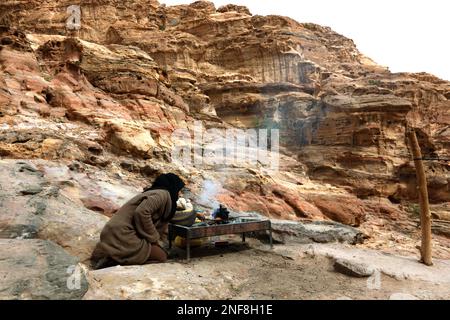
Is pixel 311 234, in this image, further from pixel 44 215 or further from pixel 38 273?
pixel 38 273

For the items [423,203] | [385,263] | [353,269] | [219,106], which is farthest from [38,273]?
[219,106]

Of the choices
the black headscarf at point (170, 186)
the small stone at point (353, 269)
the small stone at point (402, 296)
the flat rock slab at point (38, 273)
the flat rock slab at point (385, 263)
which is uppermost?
the black headscarf at point (170, 186)

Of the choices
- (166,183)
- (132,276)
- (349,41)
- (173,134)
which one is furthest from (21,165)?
(349,41)

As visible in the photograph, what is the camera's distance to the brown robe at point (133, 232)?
4.43m

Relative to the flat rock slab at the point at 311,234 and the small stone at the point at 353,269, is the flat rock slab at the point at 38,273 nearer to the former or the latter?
the small stone at the point at 353,269

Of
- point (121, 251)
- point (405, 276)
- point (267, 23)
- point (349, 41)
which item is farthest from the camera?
point (349, 41)

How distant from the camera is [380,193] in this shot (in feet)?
62.7

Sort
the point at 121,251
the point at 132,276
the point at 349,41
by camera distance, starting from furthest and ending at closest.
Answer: the point at 349,41
the point at 121,251
the point at 132,276

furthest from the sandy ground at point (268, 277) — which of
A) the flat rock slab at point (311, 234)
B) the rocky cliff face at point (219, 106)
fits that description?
the rocky cliff face at point (219, 106)

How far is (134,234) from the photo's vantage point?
4492 millimetres

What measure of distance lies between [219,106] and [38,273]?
24.3 m

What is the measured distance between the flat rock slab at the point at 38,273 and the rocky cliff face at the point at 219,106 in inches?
109
